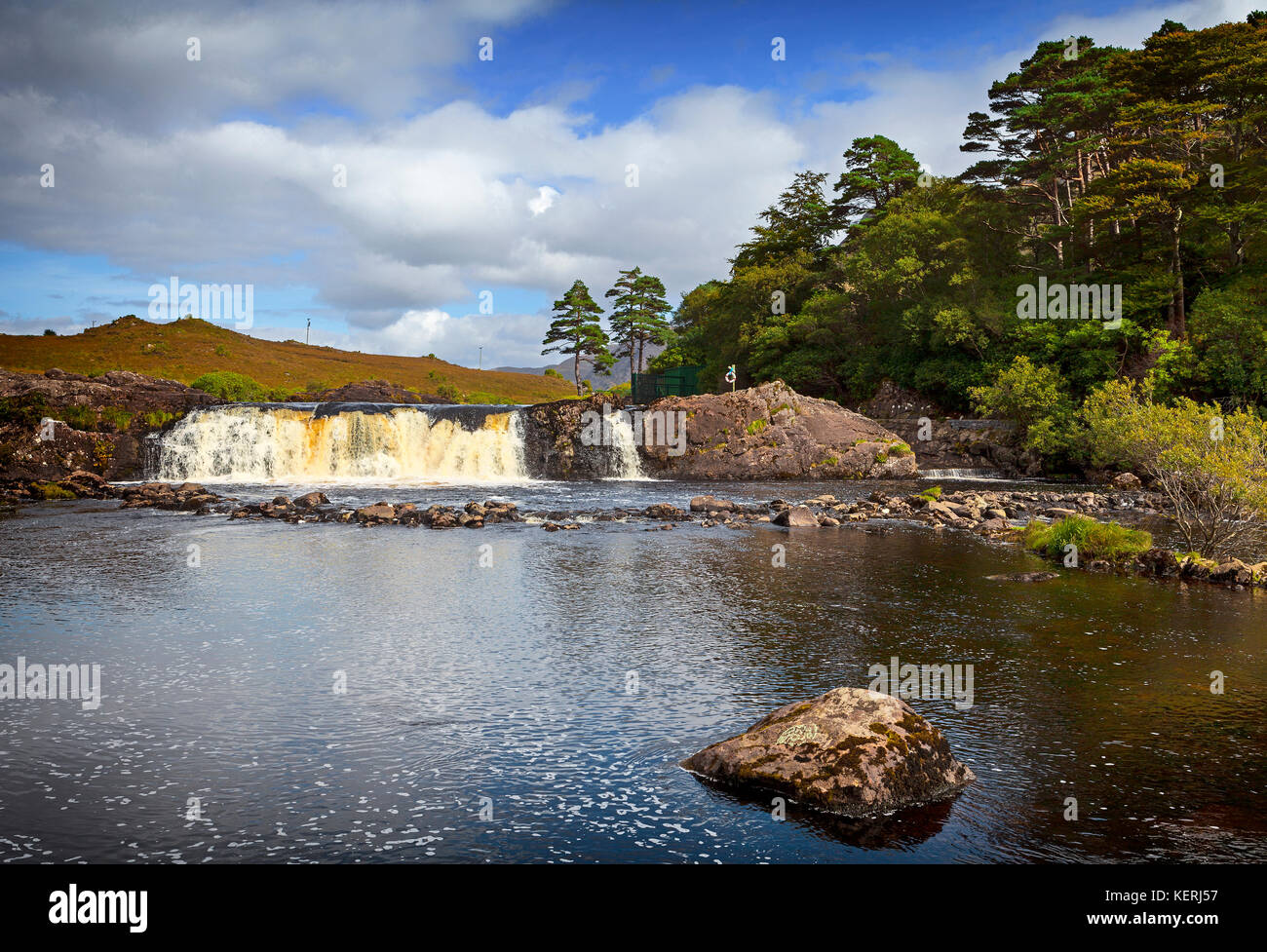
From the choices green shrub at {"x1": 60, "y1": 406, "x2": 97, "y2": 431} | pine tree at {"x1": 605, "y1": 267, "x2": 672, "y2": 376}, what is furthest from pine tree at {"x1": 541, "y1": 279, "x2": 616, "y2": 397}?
green shrub at {"x1": 60, "y1": 406, "x2": 97, "y2": 431}

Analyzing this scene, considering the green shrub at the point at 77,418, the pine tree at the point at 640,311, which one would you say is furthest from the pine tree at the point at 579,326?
the green shrub at the point at 77,418

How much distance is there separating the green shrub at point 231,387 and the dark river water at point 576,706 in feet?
266

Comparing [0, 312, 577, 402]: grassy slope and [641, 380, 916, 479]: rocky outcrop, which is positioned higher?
[0, 312, 577, 402]: grassy slope

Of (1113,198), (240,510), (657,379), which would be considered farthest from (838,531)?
(657,379)

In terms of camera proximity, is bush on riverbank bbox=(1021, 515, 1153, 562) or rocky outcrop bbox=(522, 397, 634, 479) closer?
bush on riverbank bbox=(1021, 515, 1153, 562)

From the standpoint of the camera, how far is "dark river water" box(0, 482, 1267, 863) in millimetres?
8789

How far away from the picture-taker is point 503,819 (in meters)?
9.10

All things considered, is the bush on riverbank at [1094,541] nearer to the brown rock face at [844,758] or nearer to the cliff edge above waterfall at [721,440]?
the brown rock face at [844,758]
